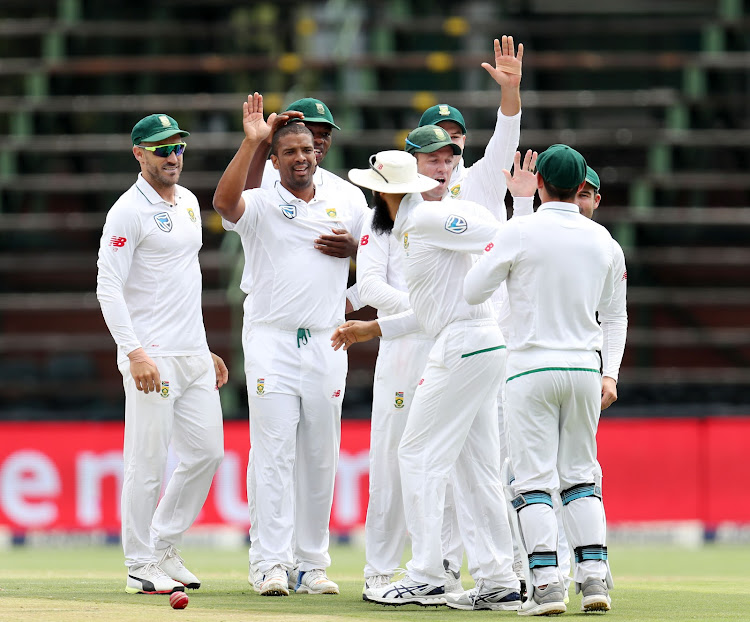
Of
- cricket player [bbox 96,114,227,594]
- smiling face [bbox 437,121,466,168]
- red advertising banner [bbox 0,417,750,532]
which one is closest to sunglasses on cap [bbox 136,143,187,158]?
cricket player [bbox 96,114,227,594]

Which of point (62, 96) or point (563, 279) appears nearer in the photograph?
point (563, 279)

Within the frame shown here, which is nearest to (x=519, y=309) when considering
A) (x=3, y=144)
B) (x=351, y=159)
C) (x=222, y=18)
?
(x=351, y=159)

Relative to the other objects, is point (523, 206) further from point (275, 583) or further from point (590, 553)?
point (275, 583)

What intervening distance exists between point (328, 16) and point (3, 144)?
444 centimetres

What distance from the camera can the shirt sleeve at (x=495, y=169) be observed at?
7.29 metres

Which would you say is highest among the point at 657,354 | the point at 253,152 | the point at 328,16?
the point at 328,16

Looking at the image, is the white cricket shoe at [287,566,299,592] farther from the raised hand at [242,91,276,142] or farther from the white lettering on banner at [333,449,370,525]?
the white lettering on banner at [333,449,370,525]

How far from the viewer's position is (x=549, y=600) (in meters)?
6.19

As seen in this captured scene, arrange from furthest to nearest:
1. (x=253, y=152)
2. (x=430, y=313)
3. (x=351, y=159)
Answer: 1. (x=351, y=159)
2. (x=253, y=152)
3. (x=430, y=313)

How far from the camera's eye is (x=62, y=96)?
18031 millimetres

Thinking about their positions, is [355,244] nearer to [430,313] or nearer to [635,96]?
[430,313]

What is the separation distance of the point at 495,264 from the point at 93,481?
734 centimetres

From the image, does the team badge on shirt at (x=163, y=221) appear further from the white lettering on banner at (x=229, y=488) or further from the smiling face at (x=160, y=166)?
the white lettering on banner at (x=229, y=488)

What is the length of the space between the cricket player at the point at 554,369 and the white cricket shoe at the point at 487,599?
402 millimetres
